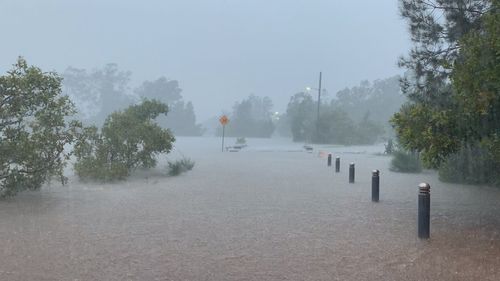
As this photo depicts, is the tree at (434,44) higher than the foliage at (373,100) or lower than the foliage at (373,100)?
lower

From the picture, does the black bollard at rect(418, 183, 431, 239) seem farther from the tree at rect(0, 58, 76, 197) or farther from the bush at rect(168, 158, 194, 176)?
the bush at rect(168, 158, 194, 176)

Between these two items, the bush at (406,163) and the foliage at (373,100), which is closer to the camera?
the bush at (406,163)

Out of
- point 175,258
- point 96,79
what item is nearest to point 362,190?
point 175,258

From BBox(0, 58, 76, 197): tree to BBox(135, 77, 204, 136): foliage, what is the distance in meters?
98.3

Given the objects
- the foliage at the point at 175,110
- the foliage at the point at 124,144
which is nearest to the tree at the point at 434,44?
the foliage at the point at 124,144

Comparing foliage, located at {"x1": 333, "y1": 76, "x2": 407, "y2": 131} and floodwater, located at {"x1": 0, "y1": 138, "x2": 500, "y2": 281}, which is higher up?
foliage, located at {"x1": 333, "y1": 76, "x2": 407, "y2": 131}

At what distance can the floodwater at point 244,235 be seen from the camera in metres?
6.12

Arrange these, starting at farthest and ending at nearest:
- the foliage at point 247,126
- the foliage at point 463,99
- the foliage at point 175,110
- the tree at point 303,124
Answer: the foliage at point 175,110, the foliage at point 247,126, the tree at point 303,124, the foliage at point 463,99

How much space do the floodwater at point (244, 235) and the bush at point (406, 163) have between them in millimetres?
7422

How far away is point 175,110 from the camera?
119250 mm

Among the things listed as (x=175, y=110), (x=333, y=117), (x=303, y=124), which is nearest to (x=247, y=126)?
(x=175, y=110)

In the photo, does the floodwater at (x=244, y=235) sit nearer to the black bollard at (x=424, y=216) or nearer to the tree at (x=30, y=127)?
the black bollard at (x=424, y=216)

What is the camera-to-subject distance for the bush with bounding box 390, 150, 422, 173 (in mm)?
21922

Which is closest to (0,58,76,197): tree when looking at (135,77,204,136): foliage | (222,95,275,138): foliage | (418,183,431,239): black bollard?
(418,183,431,239): black bollard
